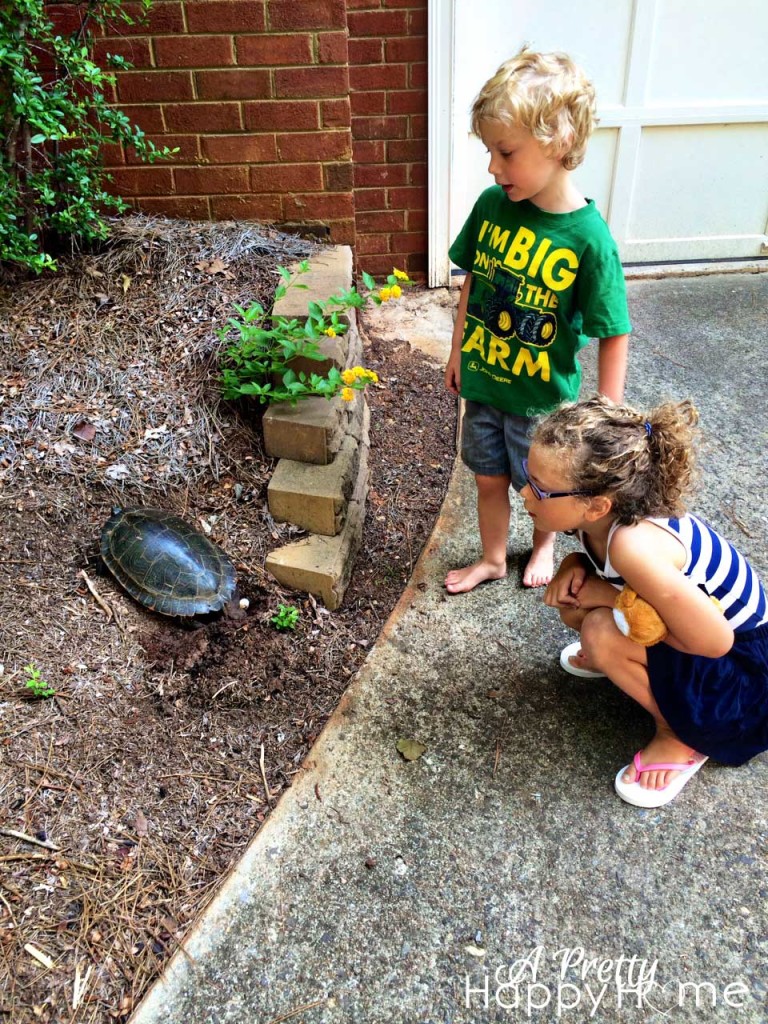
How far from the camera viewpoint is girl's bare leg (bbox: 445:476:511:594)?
2547mm

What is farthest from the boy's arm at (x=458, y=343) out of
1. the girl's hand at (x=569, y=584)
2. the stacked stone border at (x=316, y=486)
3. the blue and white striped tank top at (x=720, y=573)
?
the blue and white striped tank top at (x=720, y=573)

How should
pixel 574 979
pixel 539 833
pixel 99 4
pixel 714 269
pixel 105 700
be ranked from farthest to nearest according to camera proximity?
pixel 714 269 < pixel 99 4 < pixel 105 700 < pixel 539 833 < pixel 574 979

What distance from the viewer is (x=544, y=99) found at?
6.16 ft

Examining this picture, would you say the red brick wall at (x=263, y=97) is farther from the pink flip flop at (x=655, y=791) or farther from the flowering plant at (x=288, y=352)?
the pink flip flop at (x=655, y=791)

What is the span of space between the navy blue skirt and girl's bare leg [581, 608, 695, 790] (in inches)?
1.3

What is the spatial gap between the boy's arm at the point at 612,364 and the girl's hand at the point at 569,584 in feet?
1.50

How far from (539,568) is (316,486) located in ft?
2.69

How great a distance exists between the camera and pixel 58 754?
77.5 inches

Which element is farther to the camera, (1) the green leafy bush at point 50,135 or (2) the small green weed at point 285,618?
(1) the green leafy bush at point 50,135

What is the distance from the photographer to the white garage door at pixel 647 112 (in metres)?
3.98

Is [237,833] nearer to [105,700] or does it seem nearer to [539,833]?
[105,700]

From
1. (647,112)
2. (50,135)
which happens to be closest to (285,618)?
(50,135)

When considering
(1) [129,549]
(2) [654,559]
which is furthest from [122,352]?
(2) [654,559]

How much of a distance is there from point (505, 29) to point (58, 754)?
4007 mm
